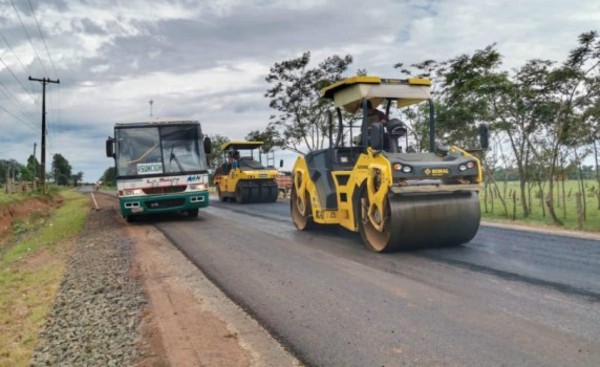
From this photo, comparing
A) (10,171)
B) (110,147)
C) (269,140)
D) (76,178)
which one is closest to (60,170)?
(76,178)

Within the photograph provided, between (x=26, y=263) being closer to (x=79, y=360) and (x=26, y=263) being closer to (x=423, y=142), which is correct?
(x=79, y=360)

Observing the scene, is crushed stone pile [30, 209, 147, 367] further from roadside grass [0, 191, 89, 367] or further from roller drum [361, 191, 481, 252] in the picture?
roller drum [361, 191, 481, 252]

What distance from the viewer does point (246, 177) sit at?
2247cm

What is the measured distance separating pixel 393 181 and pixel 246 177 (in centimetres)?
1572

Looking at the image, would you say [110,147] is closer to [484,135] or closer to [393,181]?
[393,181]

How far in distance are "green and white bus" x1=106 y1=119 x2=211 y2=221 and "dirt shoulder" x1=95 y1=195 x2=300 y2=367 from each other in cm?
631

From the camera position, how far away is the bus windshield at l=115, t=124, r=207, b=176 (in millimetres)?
13297

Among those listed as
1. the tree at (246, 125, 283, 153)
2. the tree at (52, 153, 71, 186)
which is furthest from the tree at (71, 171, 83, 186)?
the tree at (246, 125, 283, 153)

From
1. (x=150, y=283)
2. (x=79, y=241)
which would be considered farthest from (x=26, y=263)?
(x=150, y=283)

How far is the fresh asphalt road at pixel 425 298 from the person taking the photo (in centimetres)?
385

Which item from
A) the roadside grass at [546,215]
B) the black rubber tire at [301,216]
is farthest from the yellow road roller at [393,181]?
the roadside grass at [546,215]

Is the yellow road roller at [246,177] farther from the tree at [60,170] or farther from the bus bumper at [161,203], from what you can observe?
the tree at [60,170]

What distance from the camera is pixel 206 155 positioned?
14.1 metres

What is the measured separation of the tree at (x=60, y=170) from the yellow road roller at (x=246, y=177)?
94.6m
